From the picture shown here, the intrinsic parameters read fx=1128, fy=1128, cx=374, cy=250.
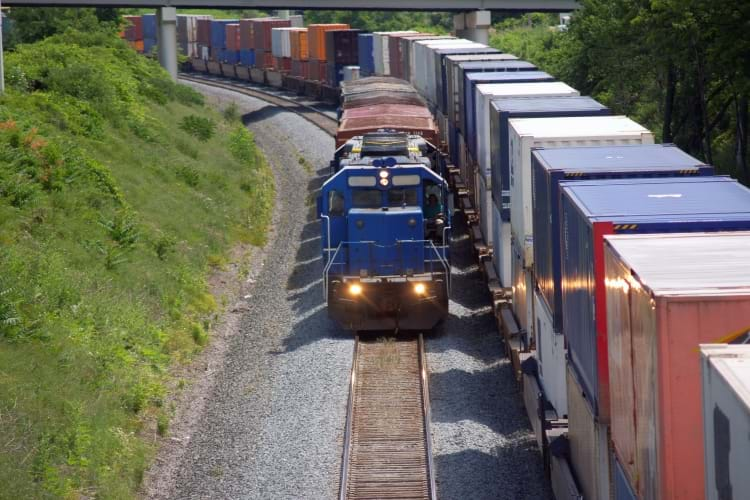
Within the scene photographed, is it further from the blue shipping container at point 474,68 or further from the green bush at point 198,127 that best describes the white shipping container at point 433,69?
the green bush at point 198,127

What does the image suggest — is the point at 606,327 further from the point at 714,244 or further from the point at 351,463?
the point at 351,463

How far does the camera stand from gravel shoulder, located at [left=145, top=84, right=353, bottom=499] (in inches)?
542

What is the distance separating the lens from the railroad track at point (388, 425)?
43.9ft

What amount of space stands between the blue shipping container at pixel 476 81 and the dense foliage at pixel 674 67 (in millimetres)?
3919

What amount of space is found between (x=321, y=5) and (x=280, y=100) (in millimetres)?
7403

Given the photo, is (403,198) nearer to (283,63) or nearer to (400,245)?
(400,245)

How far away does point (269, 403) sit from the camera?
54.0 feet

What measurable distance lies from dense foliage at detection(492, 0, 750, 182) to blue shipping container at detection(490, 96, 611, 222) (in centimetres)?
734

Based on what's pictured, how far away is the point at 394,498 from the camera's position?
1302 cm

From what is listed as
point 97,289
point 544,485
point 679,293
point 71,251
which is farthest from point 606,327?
point 71,251

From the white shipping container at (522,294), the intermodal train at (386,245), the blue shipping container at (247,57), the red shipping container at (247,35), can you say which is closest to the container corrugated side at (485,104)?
the intermodal train at (386,245)

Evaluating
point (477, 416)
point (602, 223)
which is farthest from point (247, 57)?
point (602, 223)

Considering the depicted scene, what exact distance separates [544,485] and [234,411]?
5089 mm

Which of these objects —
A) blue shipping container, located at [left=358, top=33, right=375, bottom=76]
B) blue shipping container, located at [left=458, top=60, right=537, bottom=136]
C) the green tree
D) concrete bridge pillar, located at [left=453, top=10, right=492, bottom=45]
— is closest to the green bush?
blue shipping container, located at [left=458, top=60, right=537, bottom=136]
